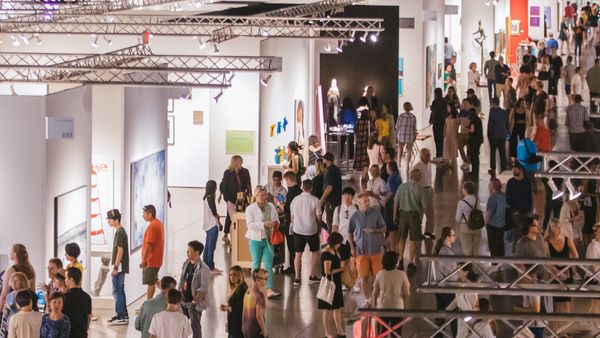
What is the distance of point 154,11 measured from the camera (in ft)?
95.7

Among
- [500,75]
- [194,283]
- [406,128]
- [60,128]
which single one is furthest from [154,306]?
[500,75]

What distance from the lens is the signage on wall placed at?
17312 millimetres

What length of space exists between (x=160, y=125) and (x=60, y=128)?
352 cm

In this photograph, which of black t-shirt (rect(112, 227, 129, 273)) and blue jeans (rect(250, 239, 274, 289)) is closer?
black t-shirt (rect(112, 227, 129, 273))

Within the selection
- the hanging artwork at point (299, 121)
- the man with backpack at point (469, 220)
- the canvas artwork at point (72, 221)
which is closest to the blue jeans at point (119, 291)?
the canvas artwork at point (72, 221)

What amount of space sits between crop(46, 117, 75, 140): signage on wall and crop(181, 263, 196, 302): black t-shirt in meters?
2.94

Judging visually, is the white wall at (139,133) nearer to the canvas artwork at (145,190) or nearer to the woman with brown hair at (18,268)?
the canvas artwork at (145,190)

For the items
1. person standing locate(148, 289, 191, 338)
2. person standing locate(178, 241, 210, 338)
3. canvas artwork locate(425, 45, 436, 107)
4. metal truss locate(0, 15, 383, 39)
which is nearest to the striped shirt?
metal truss locate(0, 15, 383, 39)

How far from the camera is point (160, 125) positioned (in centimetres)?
2081

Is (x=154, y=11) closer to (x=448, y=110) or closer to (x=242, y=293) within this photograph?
(x=448, y=110)

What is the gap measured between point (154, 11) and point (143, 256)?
1200 cm

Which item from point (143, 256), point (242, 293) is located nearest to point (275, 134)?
point (143, 256)

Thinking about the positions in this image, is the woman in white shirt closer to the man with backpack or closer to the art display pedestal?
the art display pedestal

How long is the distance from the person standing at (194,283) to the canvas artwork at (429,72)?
18382 mm
